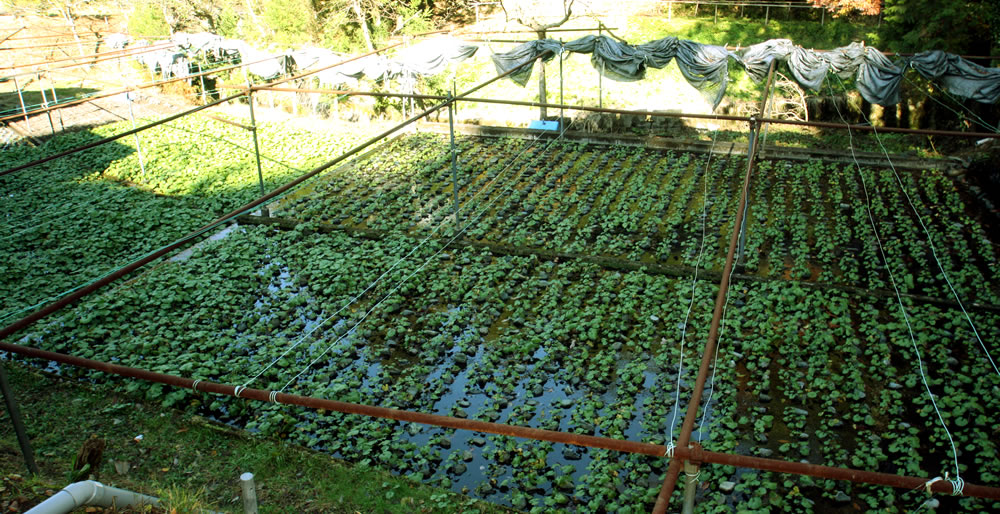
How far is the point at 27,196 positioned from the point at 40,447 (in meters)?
9.81

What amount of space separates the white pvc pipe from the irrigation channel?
0.75 metres

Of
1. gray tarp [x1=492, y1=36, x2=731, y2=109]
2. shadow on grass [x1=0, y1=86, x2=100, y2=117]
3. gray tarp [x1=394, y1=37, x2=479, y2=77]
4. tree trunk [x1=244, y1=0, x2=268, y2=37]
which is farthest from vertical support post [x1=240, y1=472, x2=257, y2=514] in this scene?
tree trunk [x1=244, y1=0, x2=268, y2=37]

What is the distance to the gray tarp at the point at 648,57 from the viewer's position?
49.1 feet

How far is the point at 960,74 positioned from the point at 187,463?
14532mm

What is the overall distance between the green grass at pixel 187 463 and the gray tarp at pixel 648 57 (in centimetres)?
1136

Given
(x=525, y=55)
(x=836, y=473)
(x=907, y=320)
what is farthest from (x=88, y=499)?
(x=525, y=55)

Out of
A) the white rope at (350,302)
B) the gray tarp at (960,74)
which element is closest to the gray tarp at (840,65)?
the gray tarp at (960,74)

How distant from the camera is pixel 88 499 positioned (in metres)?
3.89

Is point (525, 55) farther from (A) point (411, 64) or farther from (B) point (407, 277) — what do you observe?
(B) point (407, 277)

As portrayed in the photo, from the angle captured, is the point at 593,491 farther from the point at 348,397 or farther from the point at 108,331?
the point at 108,331

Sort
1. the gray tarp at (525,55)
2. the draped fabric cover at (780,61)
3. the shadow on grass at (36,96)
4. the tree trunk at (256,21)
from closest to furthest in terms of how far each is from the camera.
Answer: the draped fabric cover at (780,61)
the gray tarp at (525,55)
the shadow on grass at (36,96)
the tree trunk at (256,21)

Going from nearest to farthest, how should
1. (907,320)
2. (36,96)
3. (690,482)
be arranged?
(690,482) < (907,320) < (36,96)

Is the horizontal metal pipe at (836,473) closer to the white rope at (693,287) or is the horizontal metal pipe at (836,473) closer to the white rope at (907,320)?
the white rope at (693,287)

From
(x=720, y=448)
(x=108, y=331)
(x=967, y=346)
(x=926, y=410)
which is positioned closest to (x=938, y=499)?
(x=926, y=410)
